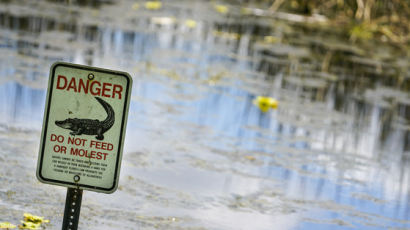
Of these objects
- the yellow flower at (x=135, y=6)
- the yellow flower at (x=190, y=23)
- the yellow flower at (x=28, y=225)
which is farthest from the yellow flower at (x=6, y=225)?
the yellow flower at (x=135, y=6)

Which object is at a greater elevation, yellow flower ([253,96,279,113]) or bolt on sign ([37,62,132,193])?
bolt on sign ([37,62,132,193])

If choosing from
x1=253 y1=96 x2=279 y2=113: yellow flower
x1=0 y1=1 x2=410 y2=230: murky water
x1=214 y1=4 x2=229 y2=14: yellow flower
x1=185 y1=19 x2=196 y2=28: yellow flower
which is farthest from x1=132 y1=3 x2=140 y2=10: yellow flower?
x1=253 y1=96 x2=279 y2=113: yellow flower

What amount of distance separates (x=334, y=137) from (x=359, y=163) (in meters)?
0.87

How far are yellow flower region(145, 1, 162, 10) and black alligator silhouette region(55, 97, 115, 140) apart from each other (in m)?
12.1

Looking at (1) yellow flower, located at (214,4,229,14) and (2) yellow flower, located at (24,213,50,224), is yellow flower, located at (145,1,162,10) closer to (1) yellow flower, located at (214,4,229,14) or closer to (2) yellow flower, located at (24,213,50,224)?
(1) yellow flower, located at (214,4,229,14)

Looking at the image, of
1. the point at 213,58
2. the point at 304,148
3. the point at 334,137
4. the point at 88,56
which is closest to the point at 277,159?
the point at 304,148

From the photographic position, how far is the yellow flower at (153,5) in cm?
1492

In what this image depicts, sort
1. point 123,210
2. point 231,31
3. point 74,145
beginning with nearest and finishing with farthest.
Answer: point 74,145, point 123,210, point 231,31

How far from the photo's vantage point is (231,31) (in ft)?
45.1

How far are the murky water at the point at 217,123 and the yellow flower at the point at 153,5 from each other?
2.14 feet

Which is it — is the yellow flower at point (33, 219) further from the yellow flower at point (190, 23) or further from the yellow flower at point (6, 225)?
the yellow flower at point (190, 23)

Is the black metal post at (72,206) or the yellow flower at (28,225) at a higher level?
the black metal post at (72,206)

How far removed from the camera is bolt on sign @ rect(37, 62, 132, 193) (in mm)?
2826

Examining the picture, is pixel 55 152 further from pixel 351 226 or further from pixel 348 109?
pixel 348 109
